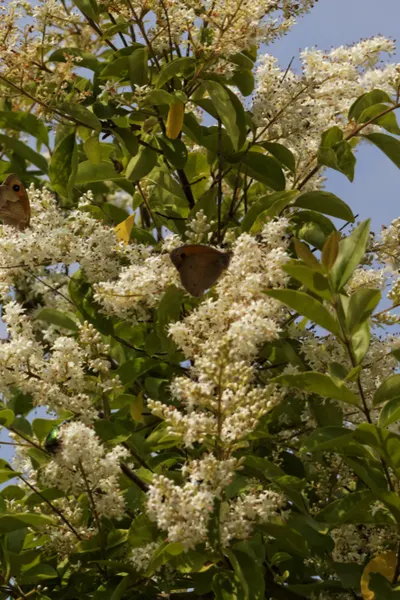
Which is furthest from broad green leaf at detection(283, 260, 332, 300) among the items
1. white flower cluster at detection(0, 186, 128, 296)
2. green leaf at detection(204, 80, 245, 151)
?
green leaf at detection(204, 80, 245, 151)

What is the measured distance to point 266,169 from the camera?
265 cm

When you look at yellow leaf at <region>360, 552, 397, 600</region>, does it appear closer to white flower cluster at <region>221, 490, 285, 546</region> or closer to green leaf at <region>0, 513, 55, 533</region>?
white flower cluster at <region>221, 490, 285, 546</region>

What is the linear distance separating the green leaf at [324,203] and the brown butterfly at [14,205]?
691 millimetres

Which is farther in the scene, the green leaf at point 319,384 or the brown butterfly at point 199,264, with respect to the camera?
the brown butterfly at point 199,264

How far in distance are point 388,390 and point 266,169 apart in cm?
88

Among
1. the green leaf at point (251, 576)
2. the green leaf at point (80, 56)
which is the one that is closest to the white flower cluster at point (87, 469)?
the green leaf at point (251, 576)

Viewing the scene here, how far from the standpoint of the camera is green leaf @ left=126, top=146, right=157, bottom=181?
102 inches

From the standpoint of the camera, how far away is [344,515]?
6.39 ft

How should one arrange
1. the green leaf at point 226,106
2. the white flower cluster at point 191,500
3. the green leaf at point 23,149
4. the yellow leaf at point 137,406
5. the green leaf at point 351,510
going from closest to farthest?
the white flower cluster at point 191,500 → the green leaf at point 351,510 → the yellow leaf at point 137,406 → the green leaf at point 226,106 → the green leaf at point 23,149

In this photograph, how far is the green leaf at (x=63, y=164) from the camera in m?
2.60

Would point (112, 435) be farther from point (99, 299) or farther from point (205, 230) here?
point (205, 230)

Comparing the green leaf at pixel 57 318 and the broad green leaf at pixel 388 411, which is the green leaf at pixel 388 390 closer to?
the broad green leaf at pixel 388 411

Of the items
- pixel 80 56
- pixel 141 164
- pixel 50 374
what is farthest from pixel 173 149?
pixel 50 374

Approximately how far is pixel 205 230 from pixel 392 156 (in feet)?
1.88
